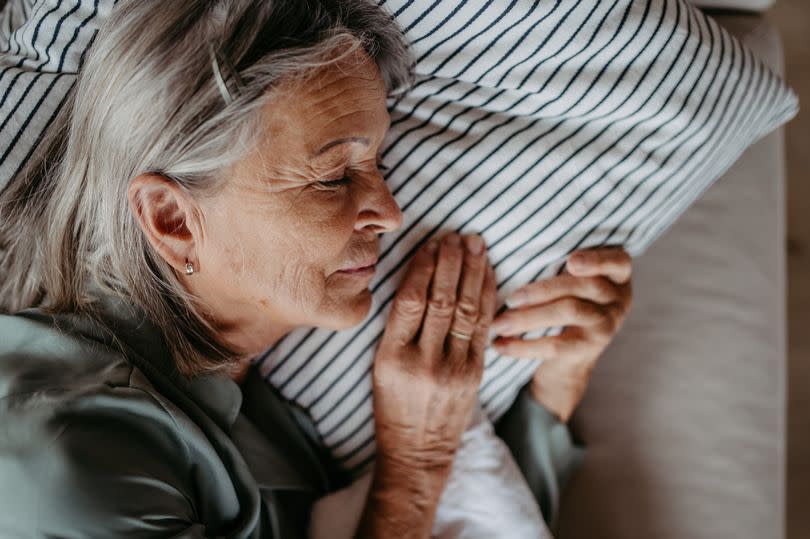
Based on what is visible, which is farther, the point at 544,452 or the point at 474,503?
the point at 544,452

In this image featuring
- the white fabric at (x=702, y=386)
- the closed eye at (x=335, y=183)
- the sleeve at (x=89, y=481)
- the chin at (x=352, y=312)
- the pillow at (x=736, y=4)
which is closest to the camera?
the sleeve at (x=89, y=481)

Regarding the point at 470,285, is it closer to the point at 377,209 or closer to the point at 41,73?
the point at 377,209

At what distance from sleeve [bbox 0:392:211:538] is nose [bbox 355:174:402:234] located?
36 cm

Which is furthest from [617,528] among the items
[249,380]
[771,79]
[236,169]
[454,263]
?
[236,169]

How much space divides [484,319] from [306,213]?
372mm

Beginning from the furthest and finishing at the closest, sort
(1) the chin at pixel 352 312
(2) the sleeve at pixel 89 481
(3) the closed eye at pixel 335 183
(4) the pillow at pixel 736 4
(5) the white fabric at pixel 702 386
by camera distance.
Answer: (4) the pillow at pixel 736 4
(5) the white fabric at pixel 702 386
(1) the chin at pixel 352 312
(3) the closed eye at pixel 335 183
(2) the sleeve at pixel 89 481

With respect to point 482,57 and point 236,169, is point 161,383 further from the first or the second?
point 482,57

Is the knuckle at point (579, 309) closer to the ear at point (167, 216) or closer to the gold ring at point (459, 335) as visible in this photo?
the gold ring at point (459, 335)

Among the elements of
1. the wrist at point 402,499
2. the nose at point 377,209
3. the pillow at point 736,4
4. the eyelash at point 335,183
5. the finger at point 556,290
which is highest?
the pillow at point 736,4

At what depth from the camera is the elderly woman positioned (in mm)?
794

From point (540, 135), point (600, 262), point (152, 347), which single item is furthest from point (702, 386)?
point (152, 347)

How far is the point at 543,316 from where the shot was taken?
1.11 meters

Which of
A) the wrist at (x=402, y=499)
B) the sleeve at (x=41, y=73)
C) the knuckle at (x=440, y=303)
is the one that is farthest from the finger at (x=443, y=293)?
the sleeve at (x=41, y=73)

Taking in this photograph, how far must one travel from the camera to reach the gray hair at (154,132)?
79 centimetres
